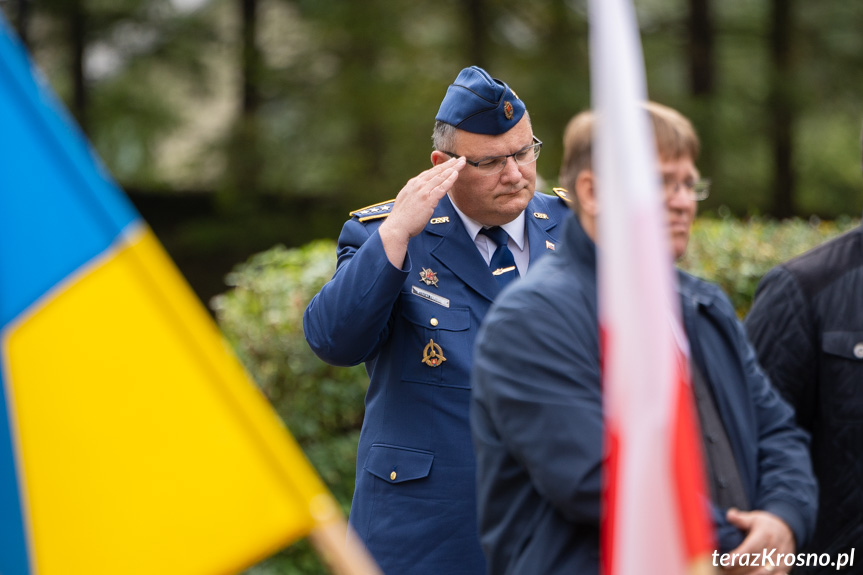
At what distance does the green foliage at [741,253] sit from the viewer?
16.9ft

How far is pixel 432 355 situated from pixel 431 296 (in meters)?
0.18

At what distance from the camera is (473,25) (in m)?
13.0

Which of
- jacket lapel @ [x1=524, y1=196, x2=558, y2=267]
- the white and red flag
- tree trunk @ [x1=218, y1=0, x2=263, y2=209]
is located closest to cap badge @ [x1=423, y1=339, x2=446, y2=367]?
jacket lapel @ [x1=524, y1=196, x2=558, y2=267]

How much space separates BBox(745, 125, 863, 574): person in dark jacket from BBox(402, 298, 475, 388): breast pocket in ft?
3.08

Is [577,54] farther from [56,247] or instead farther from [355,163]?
[56,247]

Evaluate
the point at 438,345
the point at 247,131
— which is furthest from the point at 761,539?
the point at 247,131

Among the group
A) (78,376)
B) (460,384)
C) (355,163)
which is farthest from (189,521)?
(355,163)

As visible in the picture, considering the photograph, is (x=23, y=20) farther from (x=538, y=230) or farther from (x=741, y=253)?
(x=538, y=230)

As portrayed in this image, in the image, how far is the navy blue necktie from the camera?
2.87m

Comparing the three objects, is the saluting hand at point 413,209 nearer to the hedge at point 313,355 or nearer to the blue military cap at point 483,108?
the blue military cap at point 483,108

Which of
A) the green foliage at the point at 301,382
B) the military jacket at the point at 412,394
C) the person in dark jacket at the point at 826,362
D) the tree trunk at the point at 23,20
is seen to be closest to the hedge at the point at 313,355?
the green foliage at the point at 301,382

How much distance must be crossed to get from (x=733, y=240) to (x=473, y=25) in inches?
327

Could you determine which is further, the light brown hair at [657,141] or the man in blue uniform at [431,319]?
the man in blue uniform at [431,319]

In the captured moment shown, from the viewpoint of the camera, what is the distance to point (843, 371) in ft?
9.38
